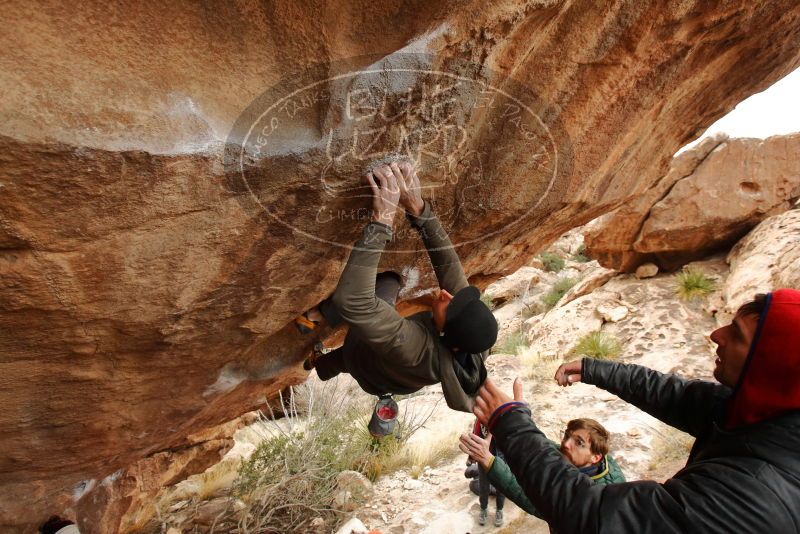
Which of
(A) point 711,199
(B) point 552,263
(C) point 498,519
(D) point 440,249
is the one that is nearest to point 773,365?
(D) point 440,249

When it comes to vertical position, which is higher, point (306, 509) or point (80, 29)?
point (80, 29)

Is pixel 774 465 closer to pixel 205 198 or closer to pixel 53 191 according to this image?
pixel 205 198

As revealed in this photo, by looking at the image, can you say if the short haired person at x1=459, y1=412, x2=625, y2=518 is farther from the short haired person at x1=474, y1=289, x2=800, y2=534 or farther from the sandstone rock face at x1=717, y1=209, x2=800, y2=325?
the sandstone rock face at x1=717, y1=209, x2=800, y2=325

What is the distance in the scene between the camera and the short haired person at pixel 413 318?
2.06 meters

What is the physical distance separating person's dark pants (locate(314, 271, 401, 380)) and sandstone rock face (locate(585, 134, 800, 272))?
6.58 m

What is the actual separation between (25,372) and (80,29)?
4.87 feet

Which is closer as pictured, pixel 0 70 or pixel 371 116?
pixel 0 70

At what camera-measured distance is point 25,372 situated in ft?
6.80

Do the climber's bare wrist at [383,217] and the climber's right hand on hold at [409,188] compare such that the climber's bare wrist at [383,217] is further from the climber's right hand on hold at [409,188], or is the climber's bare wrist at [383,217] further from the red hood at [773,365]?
the red hood at [773,365]

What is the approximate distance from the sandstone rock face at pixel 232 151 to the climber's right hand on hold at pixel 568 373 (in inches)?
38.2

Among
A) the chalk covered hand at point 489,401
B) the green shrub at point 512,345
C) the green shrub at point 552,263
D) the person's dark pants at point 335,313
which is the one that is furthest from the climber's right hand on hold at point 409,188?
the green shrub at point 552,263

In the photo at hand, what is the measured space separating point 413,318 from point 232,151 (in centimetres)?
125

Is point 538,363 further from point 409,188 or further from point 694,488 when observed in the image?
point 694,488

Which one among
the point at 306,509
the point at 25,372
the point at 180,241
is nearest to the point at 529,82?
the point at 180,241
